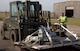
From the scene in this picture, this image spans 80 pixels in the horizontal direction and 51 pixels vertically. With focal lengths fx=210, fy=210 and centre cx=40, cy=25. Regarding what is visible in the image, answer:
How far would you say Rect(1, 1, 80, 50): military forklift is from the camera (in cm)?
966

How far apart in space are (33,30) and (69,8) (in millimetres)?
49823

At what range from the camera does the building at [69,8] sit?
5822 centimetres

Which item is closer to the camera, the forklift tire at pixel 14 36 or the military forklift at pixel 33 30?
the military forklift at pixel 33 30

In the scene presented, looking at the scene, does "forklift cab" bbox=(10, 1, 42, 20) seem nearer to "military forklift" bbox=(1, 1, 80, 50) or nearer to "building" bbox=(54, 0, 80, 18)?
"military forklift" bbox=(1, 1, 80, 50)

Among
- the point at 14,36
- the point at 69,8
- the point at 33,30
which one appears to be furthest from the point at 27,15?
the point at 69,8

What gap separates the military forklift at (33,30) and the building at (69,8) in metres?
46.2

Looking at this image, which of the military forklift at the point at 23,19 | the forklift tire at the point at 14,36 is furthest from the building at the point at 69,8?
the forklift tire at the point at 14,36

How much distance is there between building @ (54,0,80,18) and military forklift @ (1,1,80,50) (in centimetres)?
4620

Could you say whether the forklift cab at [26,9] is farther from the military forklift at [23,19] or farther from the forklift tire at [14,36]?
the forklift tire at [14,36]

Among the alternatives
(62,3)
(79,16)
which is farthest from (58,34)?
(62,3)

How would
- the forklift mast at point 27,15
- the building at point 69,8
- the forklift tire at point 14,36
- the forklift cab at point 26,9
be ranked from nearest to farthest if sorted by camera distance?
the forklift mast at point 27,15
the forklift cab at point 26,9
the forklift tire at point 14,36
the building at point 69,8

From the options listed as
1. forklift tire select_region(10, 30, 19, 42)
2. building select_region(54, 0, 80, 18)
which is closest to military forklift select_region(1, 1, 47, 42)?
forklift tire select_region(10, 30, 19, 42)

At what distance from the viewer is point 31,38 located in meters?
10.1

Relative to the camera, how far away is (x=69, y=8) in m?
60.3
